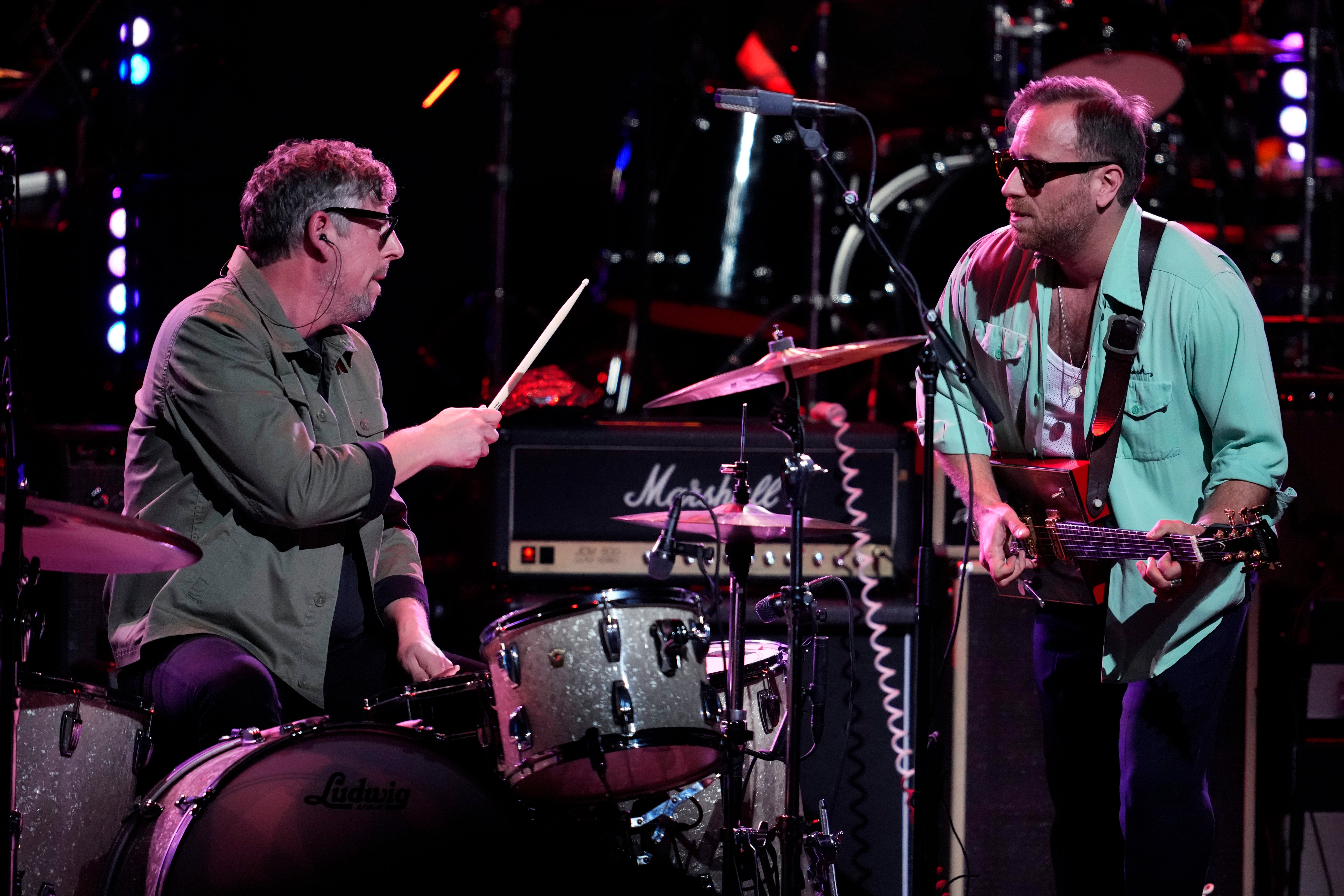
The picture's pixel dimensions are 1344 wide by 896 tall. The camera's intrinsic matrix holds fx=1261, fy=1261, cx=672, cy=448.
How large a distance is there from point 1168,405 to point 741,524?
2.95ft

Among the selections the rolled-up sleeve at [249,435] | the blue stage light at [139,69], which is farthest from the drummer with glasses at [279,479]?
the blue stage light at [139,69]

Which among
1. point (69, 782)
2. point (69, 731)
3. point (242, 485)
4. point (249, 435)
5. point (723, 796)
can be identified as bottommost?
point (723, 796)

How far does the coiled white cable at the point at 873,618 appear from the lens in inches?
138

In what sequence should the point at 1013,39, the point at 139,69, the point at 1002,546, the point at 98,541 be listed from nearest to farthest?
the point at 98,541 → the point at 1002,546 → the point at 139,69 → the point at 1013,39

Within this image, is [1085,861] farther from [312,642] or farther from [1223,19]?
[1223,19]

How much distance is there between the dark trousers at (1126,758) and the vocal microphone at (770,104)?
1166 millimetres

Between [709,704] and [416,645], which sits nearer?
[709,704]

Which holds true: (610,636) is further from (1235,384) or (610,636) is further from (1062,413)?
(1235,384)

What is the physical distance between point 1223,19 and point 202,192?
478 cm

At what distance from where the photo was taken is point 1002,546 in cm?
257

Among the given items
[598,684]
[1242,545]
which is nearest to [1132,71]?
[1242,545]

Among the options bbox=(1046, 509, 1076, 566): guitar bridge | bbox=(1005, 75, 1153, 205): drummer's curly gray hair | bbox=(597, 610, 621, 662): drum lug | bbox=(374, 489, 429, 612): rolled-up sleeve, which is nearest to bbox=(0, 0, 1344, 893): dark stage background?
bbox=(374, 489, 429, 612): rolled-up sleeve

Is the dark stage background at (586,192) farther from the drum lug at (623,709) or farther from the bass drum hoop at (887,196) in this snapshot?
the drum lug at (623,709)

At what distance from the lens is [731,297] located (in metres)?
4.77
